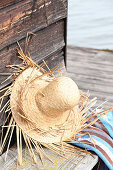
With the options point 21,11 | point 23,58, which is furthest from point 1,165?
point 21,11

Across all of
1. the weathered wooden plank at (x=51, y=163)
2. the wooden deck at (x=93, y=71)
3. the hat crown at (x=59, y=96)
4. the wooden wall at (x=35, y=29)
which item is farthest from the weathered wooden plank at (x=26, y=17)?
the wooden deck at (x=93, y=71)

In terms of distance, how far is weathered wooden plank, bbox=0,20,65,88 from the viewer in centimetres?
141

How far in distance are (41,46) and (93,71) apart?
4.52 feet

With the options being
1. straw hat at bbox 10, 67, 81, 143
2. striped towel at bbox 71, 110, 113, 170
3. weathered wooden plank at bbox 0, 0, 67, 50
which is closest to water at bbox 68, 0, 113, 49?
weathered wooden plank at bbox 0, 0, 67, 50

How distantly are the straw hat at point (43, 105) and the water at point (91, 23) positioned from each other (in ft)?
A: 11.3

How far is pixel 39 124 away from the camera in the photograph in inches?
54.6

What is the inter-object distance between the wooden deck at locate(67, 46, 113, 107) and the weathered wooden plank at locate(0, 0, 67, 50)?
3.02 feet

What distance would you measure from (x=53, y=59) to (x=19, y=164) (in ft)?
2.43

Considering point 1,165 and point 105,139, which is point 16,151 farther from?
point 105,139

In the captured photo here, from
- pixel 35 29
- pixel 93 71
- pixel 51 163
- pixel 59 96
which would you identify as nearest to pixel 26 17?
pixel 35 29

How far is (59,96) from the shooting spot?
130cm

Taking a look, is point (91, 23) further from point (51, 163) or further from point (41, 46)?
point (51, 163)

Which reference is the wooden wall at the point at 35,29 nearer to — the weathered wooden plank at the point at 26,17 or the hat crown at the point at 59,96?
the weathered wooden plank at the point at 26,17

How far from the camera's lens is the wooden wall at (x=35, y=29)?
4.42 ft
